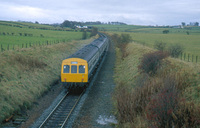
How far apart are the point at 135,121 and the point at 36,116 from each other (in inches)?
227

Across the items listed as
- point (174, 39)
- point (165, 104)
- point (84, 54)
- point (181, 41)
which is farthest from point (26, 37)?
point (174, 39)

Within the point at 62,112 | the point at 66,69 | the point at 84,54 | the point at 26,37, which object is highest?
the point at 26,37

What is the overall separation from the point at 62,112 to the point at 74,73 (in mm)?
3720

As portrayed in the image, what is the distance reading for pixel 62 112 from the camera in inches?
448

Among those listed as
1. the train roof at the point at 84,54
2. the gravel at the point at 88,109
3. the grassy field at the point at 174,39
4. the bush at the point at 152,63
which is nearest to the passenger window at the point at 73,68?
the train roof at the point at 84,54

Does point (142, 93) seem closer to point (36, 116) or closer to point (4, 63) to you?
point (36, 116)

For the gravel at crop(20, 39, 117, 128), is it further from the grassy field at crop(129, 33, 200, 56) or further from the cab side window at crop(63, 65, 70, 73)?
the grassy field at crop(129, 33, 200, 56)

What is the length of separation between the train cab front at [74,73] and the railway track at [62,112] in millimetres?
909

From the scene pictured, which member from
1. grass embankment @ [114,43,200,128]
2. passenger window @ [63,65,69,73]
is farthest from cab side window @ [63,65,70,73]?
grass embankment @ [114,43,200,128]

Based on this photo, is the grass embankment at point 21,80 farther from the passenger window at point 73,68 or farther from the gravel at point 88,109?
the passenger window at point 73,68

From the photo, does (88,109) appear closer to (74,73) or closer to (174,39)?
(74,73)

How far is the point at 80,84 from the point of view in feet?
47.4

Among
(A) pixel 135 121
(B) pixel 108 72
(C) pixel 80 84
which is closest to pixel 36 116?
(C) pixel 80 84

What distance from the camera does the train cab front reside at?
14.3m
